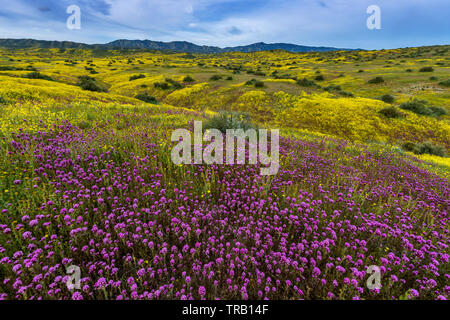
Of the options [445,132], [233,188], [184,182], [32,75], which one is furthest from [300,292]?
[32,75]

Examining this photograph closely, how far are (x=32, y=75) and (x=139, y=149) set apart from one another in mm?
30371

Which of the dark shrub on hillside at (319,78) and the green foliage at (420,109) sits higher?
the dark shrub on hillside at (319,78)

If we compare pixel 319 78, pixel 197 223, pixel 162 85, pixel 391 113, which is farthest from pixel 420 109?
pixel 162 85

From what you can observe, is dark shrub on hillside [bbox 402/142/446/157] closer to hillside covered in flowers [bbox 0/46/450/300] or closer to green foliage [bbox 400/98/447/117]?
green foliage [bbox 400/98/447/117]

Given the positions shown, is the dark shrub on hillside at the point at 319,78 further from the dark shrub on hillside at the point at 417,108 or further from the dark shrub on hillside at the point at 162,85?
the dark shrub on hillside at the point at 162,85

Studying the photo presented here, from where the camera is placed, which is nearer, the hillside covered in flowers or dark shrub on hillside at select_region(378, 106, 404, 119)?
the hillside covered in flowers

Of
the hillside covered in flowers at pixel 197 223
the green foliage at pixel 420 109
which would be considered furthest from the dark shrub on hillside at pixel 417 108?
the hillside covered in flowers at pixel 197 223

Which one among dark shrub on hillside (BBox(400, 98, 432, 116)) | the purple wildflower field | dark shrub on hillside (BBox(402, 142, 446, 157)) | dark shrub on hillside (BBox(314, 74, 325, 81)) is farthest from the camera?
dark shrub on hillside (BBox(314, 74, 325, 81))

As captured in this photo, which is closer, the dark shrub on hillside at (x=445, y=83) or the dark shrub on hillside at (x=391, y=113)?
the dark shrub on hillside at (x=391, y=113)

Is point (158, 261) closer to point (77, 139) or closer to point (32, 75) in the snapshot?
point (77, 139)

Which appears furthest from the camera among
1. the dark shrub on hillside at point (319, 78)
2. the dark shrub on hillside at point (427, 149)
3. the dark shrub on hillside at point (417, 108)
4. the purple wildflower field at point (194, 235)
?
the dark shrub on hillside at point (319, 78)

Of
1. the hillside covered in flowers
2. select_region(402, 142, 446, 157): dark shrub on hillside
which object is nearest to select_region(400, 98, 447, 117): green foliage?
select_region(402, 142, 446, 157): dark shrub on hillside

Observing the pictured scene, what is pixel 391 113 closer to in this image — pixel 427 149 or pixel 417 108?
pixel 417 108

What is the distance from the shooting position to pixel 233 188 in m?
3.82
